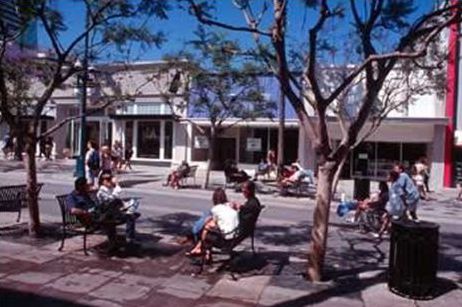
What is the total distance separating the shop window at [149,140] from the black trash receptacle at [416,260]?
2825cm

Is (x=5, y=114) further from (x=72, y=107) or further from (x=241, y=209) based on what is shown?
(x=72, y=107)

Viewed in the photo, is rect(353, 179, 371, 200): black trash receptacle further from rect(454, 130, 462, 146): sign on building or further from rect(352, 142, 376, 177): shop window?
rect(352, 142, 376, 177): shop window

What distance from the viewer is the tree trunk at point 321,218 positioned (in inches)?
331

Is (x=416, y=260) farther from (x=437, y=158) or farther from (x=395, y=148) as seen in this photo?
(x=395, y=148)

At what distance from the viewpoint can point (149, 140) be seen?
35.9 metres

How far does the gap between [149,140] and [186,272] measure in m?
27.6

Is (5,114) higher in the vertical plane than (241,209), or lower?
higher

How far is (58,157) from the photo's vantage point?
129ft

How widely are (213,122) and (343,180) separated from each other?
378 inches

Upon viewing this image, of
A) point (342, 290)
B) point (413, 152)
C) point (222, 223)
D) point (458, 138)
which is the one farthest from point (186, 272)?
point (413, 152)

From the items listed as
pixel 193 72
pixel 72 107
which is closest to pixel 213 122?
pixel 193 72

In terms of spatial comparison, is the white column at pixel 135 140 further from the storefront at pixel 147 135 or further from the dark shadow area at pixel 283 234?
the dark shadow area at pixel 283 234

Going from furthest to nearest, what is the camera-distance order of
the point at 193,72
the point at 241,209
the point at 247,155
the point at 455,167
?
the point at 247,155
the point at 455,167
the point at 193,72
the point at 241,209

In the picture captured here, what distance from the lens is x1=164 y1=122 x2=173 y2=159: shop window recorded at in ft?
115
